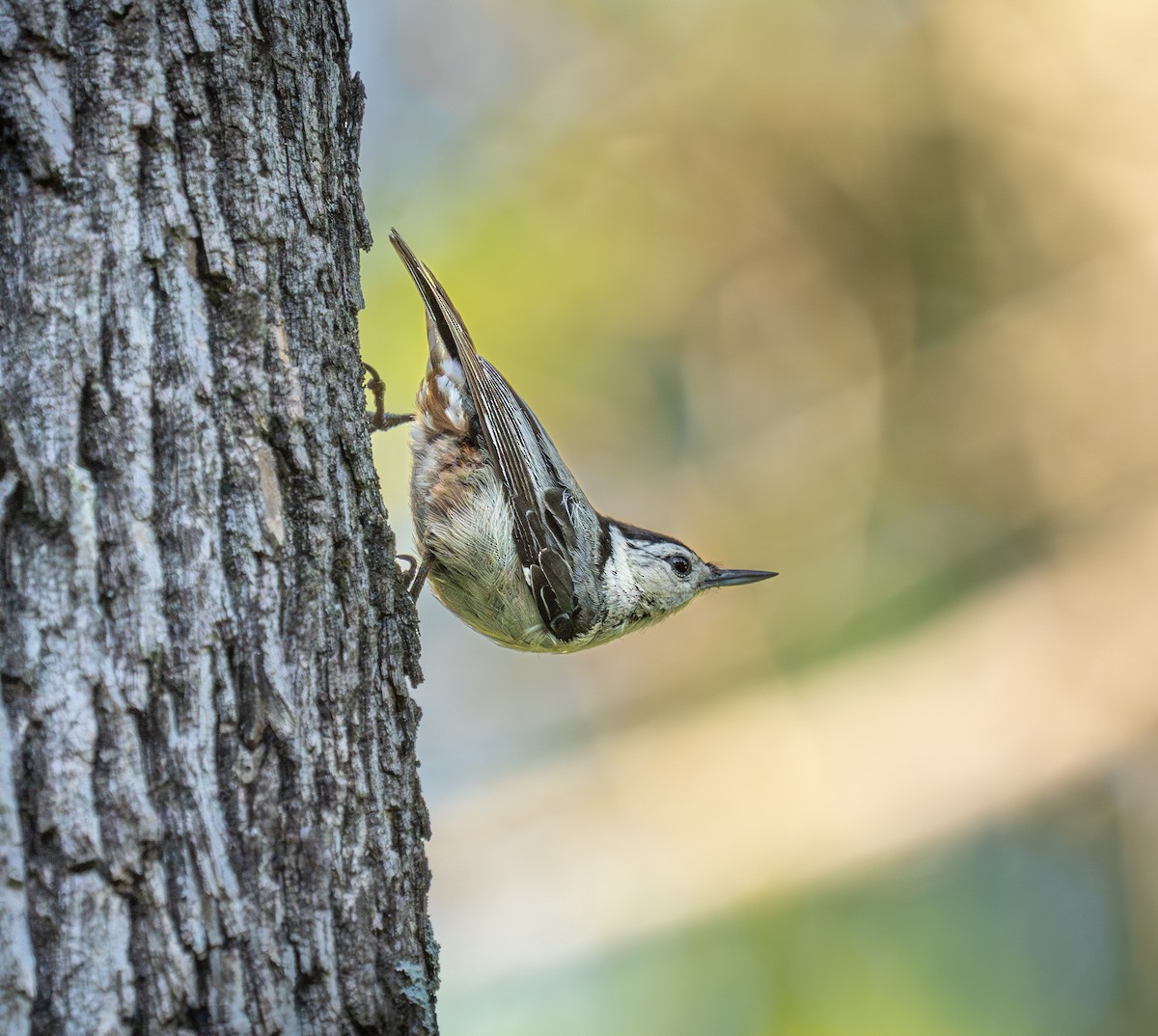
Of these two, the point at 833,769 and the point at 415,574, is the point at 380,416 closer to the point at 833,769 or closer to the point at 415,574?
the point at 415,574

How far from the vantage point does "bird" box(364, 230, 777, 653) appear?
3.72 meters

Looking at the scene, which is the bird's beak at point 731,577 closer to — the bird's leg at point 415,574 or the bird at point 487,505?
the bird at point 487,505

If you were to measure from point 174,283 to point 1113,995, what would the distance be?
21.3ft

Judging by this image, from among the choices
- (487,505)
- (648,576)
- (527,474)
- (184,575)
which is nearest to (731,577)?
(648,576)

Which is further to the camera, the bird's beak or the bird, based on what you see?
the bird's beak

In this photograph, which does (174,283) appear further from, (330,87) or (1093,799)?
(1093,799)

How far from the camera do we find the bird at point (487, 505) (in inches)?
147

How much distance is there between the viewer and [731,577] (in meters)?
4.99

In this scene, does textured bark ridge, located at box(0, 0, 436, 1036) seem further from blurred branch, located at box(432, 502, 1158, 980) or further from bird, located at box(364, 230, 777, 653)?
blurred branch, located at box(432, 502, 1158, 980)

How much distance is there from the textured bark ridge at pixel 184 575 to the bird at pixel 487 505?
1.48 meters

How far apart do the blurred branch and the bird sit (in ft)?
7.44

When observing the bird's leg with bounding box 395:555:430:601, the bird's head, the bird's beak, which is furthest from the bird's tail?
the bird's beak

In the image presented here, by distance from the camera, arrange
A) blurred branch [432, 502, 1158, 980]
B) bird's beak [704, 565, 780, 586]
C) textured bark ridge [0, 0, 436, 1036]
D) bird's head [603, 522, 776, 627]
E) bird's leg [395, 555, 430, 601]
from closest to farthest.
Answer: textured bark ridge [0, 0, 436, 1036], bird's leg [395, 555, 430, 601], bird's head [603, 522, 776, 627], bird's beak [704, 565, 780, 586], blurred branch [432, 502, 1158, 980]

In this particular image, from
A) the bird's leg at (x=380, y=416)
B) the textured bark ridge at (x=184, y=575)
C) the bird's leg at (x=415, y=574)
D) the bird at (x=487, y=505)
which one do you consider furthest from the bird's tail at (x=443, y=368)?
the textured bark ridge at (x=184, y=575)
